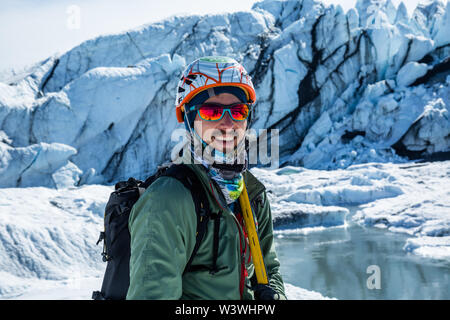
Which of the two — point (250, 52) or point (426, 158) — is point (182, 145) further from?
point (250, 52)

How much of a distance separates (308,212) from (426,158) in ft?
31.9

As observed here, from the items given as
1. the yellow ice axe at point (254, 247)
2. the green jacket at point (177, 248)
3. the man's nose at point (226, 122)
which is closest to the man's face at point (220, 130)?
the man's nose at point (226, 122)

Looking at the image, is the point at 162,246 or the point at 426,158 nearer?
the point at 162,246

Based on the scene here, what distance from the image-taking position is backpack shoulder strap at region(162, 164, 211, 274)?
117 cm

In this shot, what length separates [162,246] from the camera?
3.46ft

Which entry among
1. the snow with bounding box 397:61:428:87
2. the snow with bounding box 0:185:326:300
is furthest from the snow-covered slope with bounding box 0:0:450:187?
the snow with bounding box 0:185:326:300

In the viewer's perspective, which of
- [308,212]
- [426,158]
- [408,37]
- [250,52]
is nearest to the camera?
[308,212]

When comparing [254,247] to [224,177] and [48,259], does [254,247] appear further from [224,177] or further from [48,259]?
[48,259]

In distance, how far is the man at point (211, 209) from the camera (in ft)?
3.46

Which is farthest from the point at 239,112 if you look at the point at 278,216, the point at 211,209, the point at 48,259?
the point at 278,216

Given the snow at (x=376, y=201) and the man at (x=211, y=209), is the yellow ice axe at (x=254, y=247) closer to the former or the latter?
the man at (x=211, y=209)

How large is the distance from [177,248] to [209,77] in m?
0.68

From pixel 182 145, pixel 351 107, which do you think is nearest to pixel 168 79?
pixel 351 107

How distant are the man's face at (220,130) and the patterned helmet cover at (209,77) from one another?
58 mm
